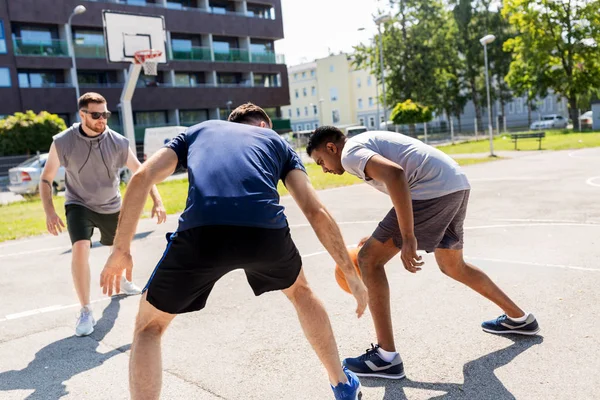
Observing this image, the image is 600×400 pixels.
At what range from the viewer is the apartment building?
138ft

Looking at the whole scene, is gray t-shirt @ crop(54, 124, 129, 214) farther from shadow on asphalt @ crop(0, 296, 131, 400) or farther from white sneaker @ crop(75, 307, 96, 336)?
shadow on asphalt @ crop(0, 296, 131, 400)

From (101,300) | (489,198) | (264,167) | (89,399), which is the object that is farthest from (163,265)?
(489,198)

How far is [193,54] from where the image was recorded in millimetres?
51125

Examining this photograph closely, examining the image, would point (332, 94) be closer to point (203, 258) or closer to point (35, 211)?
point (35, 211)

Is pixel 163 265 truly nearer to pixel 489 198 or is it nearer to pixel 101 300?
pixel 101 300

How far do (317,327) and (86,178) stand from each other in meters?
3.33

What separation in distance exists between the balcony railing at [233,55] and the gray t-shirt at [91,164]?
49.3 m

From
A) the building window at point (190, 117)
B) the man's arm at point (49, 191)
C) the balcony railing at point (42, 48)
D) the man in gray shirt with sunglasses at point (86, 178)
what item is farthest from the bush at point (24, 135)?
the man in gray shirt with sunglasses at point (86, 178)

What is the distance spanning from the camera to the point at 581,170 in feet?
54.3

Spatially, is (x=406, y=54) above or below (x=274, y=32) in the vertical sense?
below

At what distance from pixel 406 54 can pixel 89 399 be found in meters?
53.2

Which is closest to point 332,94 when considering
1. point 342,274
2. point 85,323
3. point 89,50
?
point 89,50

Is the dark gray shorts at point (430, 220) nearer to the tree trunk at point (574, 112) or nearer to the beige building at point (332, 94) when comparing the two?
the tree trunk at point (574, 112)

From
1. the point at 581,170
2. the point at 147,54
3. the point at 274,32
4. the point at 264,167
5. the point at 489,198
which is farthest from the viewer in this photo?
the point at 274,32
